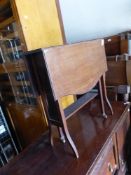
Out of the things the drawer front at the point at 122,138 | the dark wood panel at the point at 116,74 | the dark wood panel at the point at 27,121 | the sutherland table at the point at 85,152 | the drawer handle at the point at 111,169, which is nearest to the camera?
the sutherland table at the point at 85,152

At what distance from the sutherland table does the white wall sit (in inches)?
31.3

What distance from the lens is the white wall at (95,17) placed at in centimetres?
144

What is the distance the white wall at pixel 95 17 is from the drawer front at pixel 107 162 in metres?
1.09

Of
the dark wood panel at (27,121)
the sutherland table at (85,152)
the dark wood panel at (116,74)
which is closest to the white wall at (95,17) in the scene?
the dark wood panel at (116,74)

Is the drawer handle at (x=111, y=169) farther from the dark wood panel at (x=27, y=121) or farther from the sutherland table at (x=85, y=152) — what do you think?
the dark wood panel at (x=27, y=121)

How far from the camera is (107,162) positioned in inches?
37.7

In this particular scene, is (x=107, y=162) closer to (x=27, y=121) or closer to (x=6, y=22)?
(x=27, y=121)

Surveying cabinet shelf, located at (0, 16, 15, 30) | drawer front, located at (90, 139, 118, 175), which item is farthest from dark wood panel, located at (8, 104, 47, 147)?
cabinet shelf, located at (0, 16, 15, 30)

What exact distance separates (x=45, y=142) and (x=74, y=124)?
0.87 ft

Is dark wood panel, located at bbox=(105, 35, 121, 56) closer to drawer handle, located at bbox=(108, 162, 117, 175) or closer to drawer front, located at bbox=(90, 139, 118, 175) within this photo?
drawer front, located at bbox=(90, 139, 118, 175)

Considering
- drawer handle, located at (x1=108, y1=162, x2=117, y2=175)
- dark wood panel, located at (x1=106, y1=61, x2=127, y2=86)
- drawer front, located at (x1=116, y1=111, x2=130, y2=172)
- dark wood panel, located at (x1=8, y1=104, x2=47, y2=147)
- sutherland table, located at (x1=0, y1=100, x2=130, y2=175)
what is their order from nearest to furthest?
sutherland table, located at (x1=0, y1=100, x2=130, y2=175), drawer handle, located at (x1=108, y1=162, x2=117, y2=175), drawer front, located at (x1=116, y1=111, x2=130, y2=172), dark wood panel, located at (x1=8, y1=104, x2=47, y2=147), dark wood panel, located at (x1=106, y1=61, x2=127, y2=86)

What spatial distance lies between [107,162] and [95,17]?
1.33 m

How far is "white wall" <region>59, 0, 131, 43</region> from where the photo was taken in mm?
1439

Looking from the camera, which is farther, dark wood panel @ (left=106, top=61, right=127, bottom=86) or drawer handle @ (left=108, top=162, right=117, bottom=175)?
dark wood panel @ (left=106, top=61, right=127, bottom=86)
